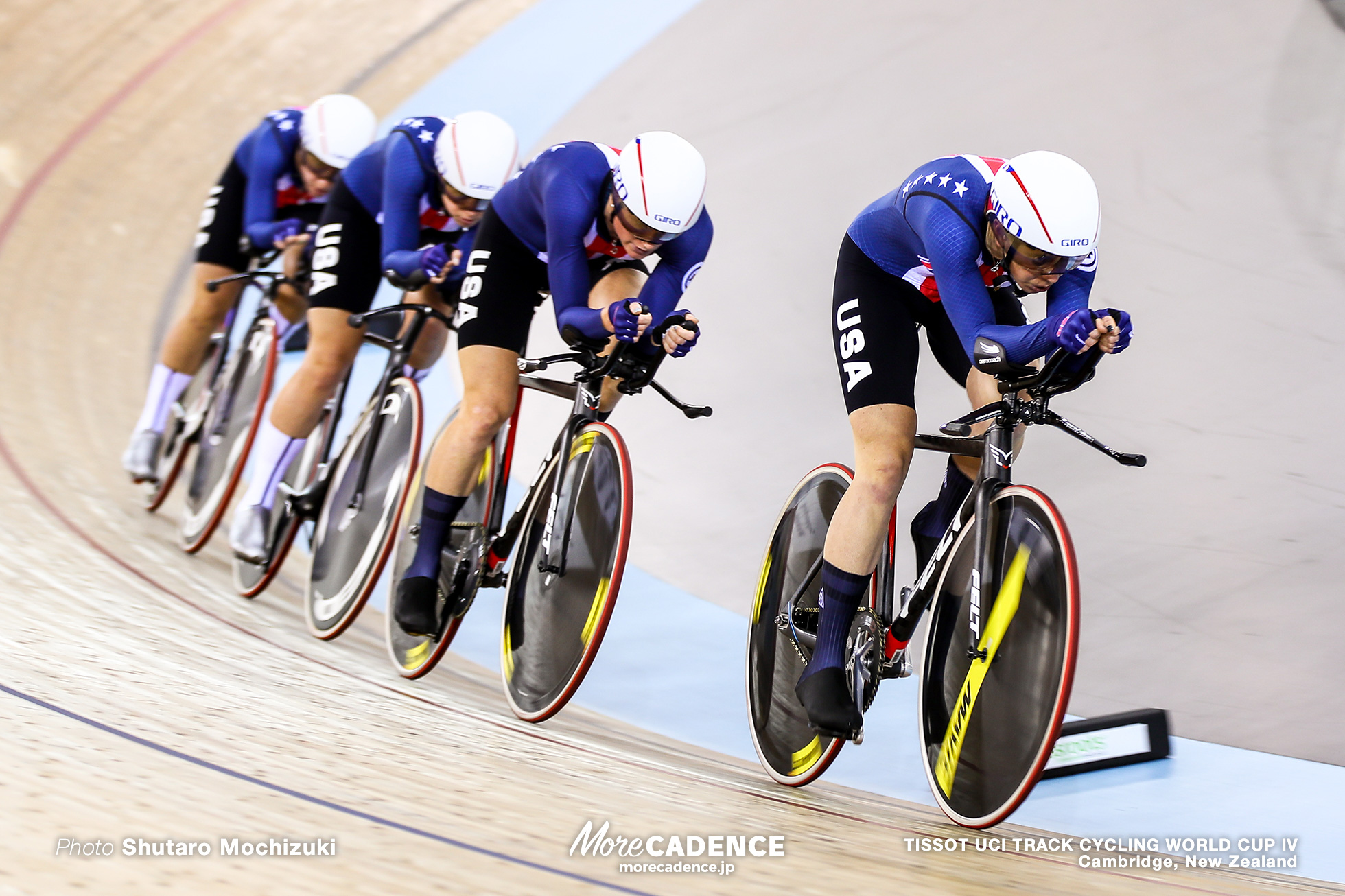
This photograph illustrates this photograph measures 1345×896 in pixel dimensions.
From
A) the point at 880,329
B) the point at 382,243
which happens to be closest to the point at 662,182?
the point at 880,329

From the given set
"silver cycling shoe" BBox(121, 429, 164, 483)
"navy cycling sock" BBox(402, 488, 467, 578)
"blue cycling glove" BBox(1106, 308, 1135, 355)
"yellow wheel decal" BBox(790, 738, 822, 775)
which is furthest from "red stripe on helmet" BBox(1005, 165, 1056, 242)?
"silver cycling shoe" BBox(121, 429, 164, 483)

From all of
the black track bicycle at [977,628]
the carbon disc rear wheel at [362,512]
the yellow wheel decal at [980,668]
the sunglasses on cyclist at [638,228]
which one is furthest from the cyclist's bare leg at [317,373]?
the yellow wheel decal at [980,668]

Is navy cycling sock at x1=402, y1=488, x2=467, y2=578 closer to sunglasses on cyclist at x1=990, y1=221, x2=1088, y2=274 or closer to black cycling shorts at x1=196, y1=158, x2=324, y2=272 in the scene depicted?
sunglasses on cyclist at x1=990, y1=221, x2=1088, y2=274

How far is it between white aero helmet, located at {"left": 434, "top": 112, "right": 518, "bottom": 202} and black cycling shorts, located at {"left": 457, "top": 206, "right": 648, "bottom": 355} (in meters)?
0.17

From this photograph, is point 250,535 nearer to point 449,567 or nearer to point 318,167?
point 449,567

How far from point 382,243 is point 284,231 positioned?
64 cm

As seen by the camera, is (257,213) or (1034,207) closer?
(1034,207)

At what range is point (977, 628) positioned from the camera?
2.11 m

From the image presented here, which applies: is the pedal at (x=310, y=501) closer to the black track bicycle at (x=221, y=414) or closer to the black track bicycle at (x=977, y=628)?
the black track bicycle at (x=221, y=414)

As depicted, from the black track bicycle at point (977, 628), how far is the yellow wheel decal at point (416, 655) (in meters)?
0.91

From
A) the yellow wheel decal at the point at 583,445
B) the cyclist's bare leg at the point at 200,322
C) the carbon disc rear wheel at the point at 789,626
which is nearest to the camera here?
the carbon disc rear wheel at the point at 789,626

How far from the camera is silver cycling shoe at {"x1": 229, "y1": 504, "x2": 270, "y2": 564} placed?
11.5 feet

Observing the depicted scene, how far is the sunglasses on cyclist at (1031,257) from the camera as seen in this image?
2.03 m

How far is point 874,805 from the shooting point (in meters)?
2.41
